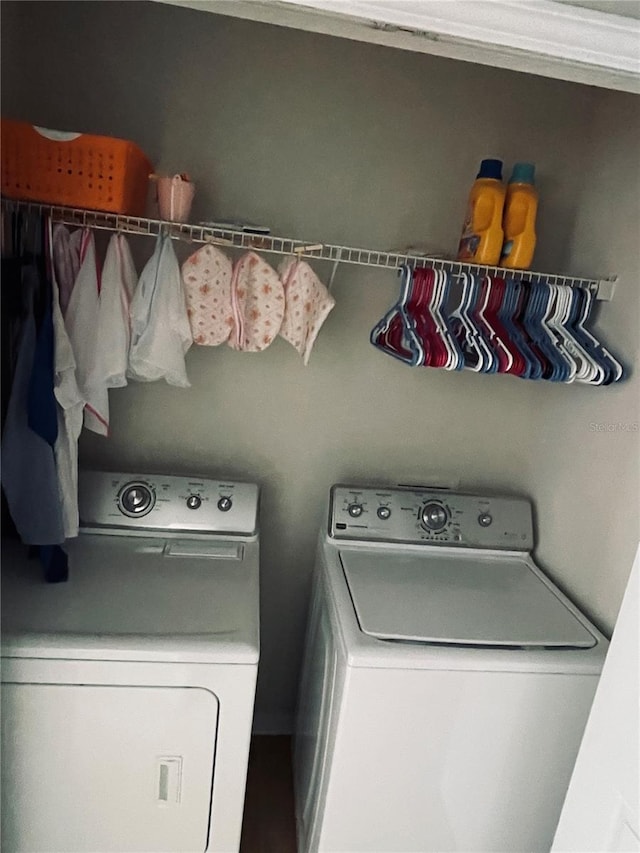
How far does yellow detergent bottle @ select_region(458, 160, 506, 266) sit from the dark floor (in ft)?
5.88

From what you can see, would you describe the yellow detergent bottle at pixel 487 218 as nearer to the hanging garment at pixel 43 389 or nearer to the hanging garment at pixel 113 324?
the hanging garment at pixel 113 324

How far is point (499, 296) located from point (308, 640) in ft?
4.10

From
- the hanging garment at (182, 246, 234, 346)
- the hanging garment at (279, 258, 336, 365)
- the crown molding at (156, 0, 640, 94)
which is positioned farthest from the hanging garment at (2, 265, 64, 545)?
the crown molding at (156, 0, 640, 94)

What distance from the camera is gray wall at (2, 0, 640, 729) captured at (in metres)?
1.77

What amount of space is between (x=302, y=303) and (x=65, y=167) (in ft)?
2.12

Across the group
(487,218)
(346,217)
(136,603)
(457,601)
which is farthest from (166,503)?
(487,218)

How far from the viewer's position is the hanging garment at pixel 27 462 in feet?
4.55

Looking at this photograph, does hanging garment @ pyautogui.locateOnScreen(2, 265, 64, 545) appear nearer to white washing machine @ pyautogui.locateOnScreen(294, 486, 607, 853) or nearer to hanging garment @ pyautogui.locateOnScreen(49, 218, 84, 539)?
hanging garment @ pyautogui.locateOnScreen(49, 218, 84, 539)

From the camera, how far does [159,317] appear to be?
1.63 metres

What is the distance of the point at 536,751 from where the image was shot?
1.56 metres

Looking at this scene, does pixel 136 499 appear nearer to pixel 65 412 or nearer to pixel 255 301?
pixel 65 412

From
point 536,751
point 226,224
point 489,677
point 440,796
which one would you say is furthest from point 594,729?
point 226,224

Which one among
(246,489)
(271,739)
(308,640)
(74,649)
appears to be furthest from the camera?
(271,739)

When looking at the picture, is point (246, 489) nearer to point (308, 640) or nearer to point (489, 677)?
point (308, 640)
